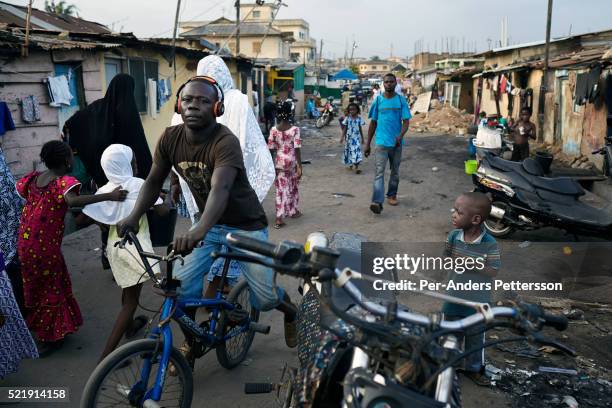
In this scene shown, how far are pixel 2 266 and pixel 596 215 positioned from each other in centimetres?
616

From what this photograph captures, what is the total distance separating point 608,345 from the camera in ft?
13.0

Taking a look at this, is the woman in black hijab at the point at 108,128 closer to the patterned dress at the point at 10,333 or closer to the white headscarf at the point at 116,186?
the white headscarf at the point at 116,186

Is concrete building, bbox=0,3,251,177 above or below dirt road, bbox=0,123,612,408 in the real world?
above

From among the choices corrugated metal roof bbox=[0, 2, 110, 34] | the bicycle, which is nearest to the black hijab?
the bicycle

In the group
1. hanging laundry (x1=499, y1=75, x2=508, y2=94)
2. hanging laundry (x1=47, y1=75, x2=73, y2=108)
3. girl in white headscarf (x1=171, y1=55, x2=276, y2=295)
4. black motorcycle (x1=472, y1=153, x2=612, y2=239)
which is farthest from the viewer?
hanging laundry (x1=499, y1=75, x2=508, y2=94)

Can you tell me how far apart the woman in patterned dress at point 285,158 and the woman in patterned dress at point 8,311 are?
404cm

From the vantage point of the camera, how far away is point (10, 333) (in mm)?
3420

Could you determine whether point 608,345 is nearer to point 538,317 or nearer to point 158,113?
point 538,317

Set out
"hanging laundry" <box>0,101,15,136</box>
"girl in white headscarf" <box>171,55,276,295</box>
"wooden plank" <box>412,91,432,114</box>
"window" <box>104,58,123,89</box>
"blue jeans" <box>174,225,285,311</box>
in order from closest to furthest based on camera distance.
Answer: "blue jeans" <box>174,225,285,311</box> → "girl in white headscarf" <box>171,55,276,295</box> → "hanging laundry" <box>0,101,15,136</box> → "window" <box>104,58,123,89</box> → "wooden plank" <box>412,91,432,114</box>

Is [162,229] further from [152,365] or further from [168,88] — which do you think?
[168,88]

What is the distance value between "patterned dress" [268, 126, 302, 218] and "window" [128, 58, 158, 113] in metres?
5.01

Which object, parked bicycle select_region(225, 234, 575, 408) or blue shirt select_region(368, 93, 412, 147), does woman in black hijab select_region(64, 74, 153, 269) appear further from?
parked bicycle select_region(225, 234, 575, 408)

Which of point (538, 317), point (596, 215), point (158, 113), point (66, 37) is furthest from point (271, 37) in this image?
point (538, 317)

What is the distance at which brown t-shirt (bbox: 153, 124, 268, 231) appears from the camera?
9.78 ft
